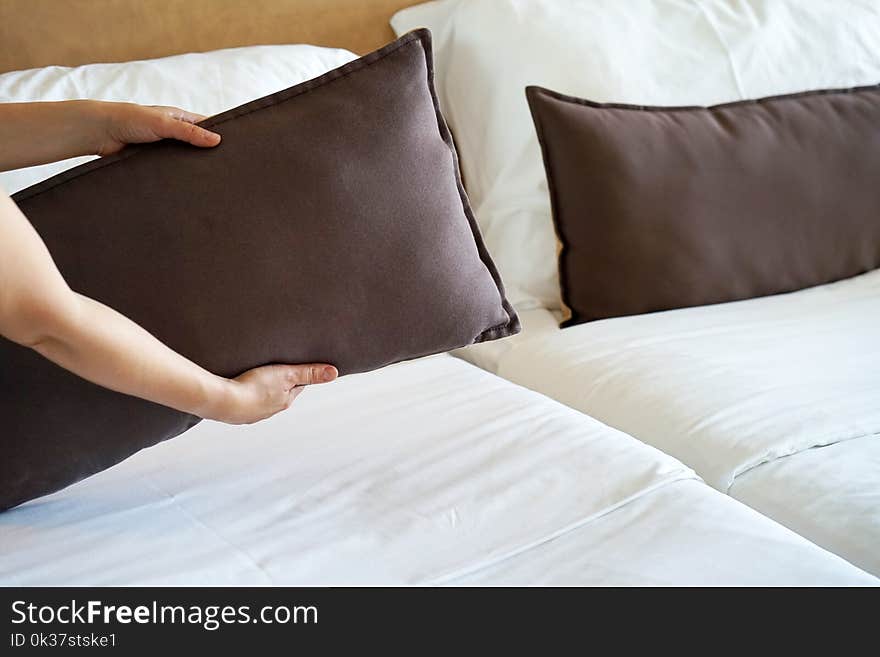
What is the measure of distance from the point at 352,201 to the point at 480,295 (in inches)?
7.9

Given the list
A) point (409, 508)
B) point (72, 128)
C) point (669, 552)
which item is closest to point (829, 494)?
point (669, 552)

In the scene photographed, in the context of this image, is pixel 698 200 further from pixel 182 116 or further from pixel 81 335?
pixel 81 335

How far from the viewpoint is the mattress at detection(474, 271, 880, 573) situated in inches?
42.2

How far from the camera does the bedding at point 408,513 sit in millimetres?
918

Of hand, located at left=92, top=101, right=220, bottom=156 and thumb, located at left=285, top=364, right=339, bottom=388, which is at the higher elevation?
hand, located at left=92, top=101, right=220, bottom=156

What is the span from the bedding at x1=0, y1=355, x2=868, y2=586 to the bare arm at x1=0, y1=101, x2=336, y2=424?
12 cm

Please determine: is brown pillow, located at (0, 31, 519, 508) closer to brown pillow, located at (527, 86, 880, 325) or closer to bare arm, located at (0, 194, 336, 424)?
bare arm, located at (0, 194, 336, 424)

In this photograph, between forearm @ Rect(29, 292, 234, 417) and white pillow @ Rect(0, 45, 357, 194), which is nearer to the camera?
forearm @ Rect(29, 292, 234, 417)

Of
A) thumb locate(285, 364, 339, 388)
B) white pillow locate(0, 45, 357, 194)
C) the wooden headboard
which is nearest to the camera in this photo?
thumb locate(285, 364, 339, 388)

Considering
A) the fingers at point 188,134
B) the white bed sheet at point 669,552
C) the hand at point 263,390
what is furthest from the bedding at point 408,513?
the fingers at point 188,134

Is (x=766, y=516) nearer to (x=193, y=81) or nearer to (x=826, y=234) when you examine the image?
(x=826, y=234)

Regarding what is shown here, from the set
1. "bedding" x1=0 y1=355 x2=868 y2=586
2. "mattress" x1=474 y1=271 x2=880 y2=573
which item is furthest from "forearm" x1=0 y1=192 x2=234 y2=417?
"mattress" x1=474 y1=271 x2=880 y2=573

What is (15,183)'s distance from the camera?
1.33 metres

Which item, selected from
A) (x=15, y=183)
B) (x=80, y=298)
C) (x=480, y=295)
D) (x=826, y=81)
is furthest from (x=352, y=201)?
(x=826, y=81)
